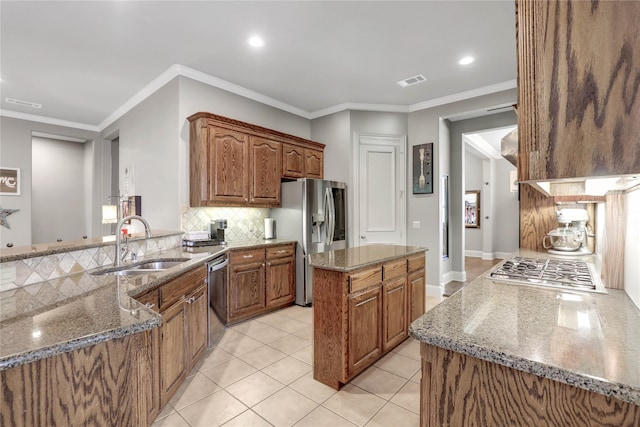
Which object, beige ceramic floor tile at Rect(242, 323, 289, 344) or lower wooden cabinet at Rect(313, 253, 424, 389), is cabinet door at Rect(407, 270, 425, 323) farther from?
beige ceramic floor tile at Rect(242, 323, 289, 344)

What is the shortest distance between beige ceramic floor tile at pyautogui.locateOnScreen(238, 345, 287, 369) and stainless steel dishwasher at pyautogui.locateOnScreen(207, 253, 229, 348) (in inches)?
15.9

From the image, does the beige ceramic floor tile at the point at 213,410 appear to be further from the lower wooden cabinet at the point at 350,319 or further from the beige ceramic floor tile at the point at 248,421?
the lower wooden cabinet at the point at 350,319

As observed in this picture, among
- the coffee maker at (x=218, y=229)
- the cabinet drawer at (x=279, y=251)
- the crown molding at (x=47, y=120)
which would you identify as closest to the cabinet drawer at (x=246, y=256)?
the cabinet drawer at (x=279, y=251)

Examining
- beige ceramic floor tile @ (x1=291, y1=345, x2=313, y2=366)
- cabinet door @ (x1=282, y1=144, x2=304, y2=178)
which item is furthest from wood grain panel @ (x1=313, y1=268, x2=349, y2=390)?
cabinet door @ (x1=282, y1=144, x2=304, y2=178)

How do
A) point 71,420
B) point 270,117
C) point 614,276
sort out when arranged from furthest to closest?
1. point 270,117
2. point 614,276
3. point 71,420

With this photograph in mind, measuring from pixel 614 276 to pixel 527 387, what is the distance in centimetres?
112

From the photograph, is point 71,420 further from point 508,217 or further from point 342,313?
point 508,217

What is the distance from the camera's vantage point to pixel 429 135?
472 centimetres

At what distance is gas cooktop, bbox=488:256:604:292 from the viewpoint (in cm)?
159

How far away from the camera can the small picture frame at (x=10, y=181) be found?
4.85 m

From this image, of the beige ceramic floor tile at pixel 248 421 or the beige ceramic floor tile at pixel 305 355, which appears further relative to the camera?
the beige ceramic floor tile at pixel 305 355

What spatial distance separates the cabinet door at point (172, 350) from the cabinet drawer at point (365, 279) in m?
1.20

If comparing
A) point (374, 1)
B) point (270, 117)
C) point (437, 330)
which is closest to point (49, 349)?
point (437, 330)

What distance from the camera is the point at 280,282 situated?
3912mm
